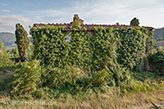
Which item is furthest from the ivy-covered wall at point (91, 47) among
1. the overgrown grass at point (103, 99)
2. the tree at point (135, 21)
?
the tree at point (135, 21)

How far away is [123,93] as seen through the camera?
504 centimetres

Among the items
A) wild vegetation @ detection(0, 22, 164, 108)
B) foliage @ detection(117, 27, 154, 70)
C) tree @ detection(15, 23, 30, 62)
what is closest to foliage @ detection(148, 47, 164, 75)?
wild vegetation @ detection(0, 22, 164, 108)

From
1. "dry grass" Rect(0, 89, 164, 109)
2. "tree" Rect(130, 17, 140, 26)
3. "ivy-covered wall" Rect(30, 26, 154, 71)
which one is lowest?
"dry grass" Rect(0, 89, 164, 109)

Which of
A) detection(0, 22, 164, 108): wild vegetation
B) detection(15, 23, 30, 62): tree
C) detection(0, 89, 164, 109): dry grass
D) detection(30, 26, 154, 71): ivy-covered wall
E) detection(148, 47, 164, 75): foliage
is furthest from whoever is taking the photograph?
detection(15, 23, 30, 62): tree

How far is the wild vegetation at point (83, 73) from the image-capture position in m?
4.46

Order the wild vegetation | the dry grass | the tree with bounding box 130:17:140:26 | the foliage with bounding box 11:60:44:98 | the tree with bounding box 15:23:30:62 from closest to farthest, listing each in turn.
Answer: the dry grass → the wild vegetation → the foliage with bounding box 11:60:44:98 → the tree with bounding box 130:17:140:26 → the tree with bounding box 15:23:30:62

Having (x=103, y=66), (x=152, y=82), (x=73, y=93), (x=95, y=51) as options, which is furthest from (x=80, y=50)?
(x=152, y=82)

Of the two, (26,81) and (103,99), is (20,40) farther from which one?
(103,99)

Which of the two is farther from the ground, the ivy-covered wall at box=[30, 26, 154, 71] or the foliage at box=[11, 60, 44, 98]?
the ivy-covered wall at box=[30, 26, 154, 71]

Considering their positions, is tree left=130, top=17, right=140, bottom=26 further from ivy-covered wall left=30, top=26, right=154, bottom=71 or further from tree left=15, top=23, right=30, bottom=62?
tree left=15, top=23, right=30, bottom=62

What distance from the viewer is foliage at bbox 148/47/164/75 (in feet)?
22.6

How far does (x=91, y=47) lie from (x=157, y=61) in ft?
17.4

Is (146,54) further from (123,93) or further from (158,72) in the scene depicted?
(123,93)

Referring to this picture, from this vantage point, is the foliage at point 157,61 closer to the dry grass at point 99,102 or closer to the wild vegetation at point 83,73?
the wild vegetation at point 83,73
